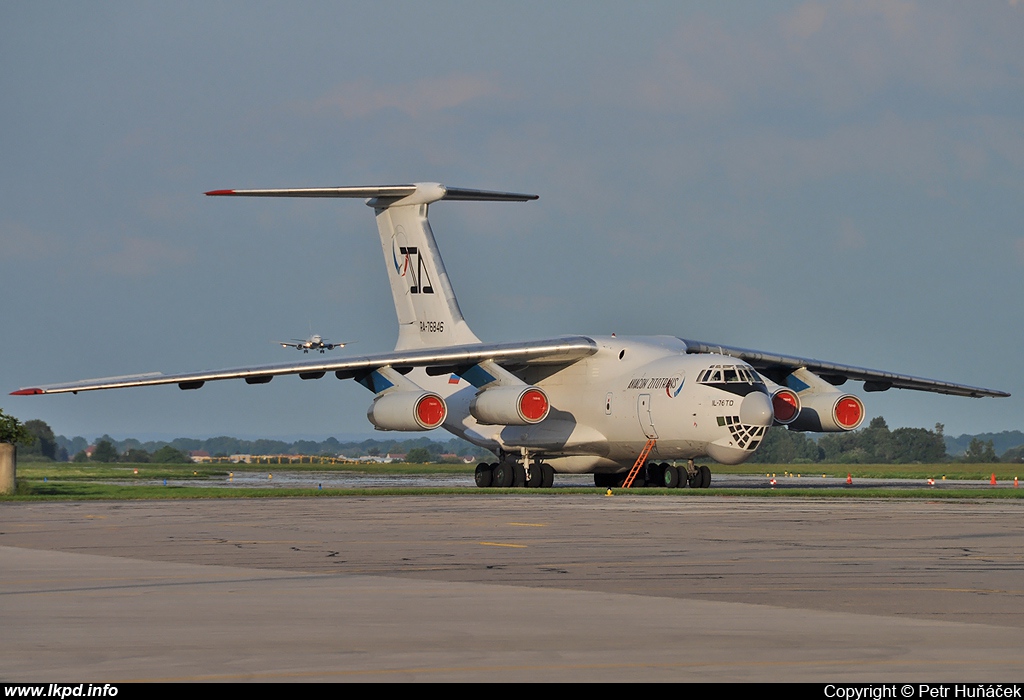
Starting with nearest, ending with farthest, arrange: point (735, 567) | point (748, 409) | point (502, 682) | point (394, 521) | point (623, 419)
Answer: point (502, 682) < point (735, 567) < point (394, 521) < point (748, 409) < point (623, 419)

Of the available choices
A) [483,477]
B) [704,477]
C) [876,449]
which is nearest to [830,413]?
[704,477]

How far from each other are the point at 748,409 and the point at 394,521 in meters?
Result: 14.0

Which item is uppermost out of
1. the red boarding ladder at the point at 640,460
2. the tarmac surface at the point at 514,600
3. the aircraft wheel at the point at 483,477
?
the red boarding ladder at the point at 640,460

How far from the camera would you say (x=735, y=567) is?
12117mm

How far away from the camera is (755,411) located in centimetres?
3094

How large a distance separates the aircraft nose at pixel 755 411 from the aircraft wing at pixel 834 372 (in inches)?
217

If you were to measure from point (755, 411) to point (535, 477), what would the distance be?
7.25 metres

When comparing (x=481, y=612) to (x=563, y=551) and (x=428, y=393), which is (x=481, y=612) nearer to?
(x=563, y=551)

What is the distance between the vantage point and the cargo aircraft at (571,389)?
3206 centimetres

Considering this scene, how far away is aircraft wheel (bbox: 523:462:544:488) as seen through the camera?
36.0 m

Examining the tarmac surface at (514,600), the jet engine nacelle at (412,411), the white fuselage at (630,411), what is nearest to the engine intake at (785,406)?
the white fuselage at (630,411)

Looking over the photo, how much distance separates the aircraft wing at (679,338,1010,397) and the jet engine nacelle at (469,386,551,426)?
5204 millimetres

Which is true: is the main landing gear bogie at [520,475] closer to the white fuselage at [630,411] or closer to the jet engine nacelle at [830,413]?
the white fuselage at [630,411]
